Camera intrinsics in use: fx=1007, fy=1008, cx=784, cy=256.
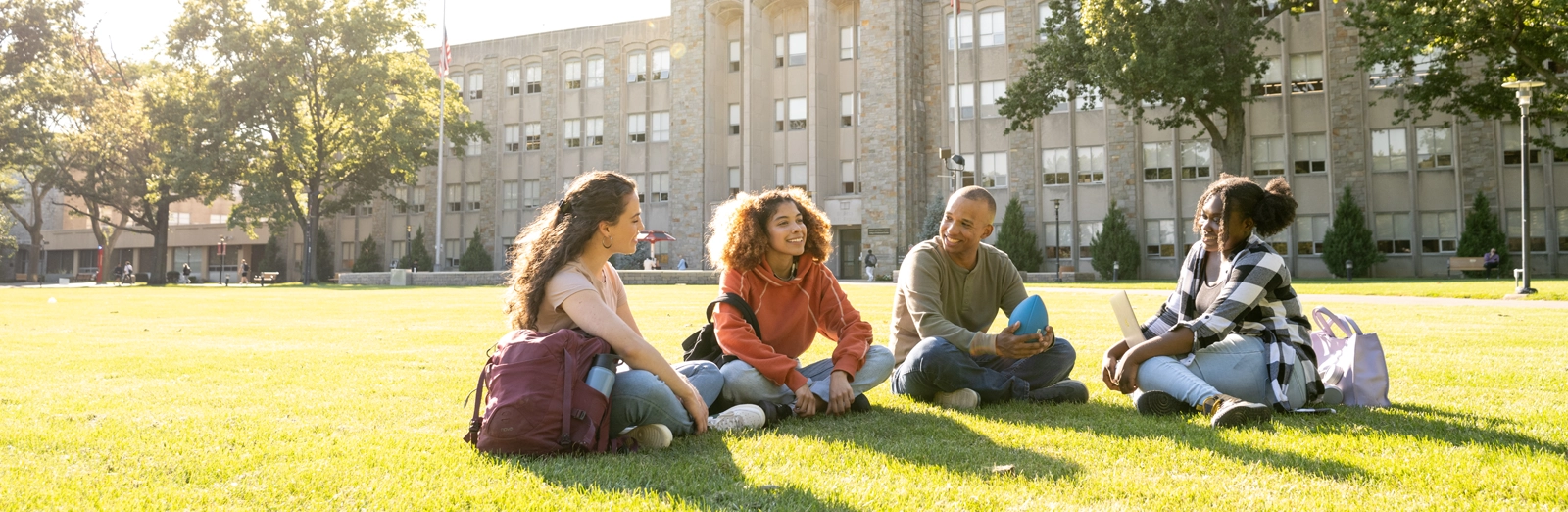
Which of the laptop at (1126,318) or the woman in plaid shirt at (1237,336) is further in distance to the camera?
the laptop at (1126,318)

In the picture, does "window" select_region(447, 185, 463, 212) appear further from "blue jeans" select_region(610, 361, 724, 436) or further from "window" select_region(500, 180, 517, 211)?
"blue jeans" select_region(610, 361, 724, 436)

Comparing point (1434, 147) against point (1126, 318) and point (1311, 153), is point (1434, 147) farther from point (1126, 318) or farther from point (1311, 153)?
point (1126, 318)

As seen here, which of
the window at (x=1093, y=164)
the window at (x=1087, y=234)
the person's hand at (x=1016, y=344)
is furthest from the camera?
the window at (x=1087, y=234)

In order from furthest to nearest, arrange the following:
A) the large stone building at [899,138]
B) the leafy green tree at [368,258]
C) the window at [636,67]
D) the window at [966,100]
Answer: the leafy green tree at [368,258]
the window at [636,67]
the window at [966,100]
the large stone building at [899,138]

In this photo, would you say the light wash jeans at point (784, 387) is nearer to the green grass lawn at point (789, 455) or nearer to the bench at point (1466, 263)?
the green grass lawn at point (789, 455)

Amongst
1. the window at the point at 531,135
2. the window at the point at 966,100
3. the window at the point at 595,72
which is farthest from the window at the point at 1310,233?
the window at the point at 531,135

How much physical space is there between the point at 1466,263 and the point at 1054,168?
1436cm

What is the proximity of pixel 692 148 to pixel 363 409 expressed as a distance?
4157 cm

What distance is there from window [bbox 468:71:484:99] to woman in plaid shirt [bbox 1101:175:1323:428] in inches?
2075

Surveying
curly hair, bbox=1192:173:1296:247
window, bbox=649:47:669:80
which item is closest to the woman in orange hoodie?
curly hair, bbox=1192:173:1296:247

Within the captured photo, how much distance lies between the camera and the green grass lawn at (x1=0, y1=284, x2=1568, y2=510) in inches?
123

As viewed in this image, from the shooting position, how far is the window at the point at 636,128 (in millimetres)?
49406

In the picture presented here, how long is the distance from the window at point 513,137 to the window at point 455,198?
380cm

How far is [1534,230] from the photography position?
35.0 metres
